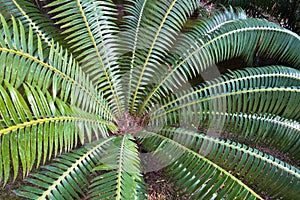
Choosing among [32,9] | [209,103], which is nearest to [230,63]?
[209,103]

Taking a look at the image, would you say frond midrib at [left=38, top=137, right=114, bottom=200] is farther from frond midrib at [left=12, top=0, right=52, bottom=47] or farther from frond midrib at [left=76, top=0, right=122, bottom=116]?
frond midrib at [left=12, top=0, right=52, bottom=47]

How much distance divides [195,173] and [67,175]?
2.02 ft

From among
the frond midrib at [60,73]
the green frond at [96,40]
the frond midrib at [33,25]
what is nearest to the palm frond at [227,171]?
the frond midrib at [60,73]

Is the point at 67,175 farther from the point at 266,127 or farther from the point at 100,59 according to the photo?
the point at 266,127

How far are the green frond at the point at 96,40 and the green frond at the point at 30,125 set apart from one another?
455 mm

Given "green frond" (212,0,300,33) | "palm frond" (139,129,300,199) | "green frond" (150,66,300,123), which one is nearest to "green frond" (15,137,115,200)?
"palm frond" (139,129,300,199)

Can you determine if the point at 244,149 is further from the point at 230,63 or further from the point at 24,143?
the point at 230,63

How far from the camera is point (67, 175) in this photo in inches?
47.9

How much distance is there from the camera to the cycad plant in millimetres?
1260

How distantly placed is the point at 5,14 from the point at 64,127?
0.88 meters

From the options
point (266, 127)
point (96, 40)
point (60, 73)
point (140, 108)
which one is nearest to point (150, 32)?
point (96, 40)

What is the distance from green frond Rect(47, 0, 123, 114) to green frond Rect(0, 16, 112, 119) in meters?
0.13

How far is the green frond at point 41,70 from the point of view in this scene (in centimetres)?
128

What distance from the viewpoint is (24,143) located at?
103 centimetres
